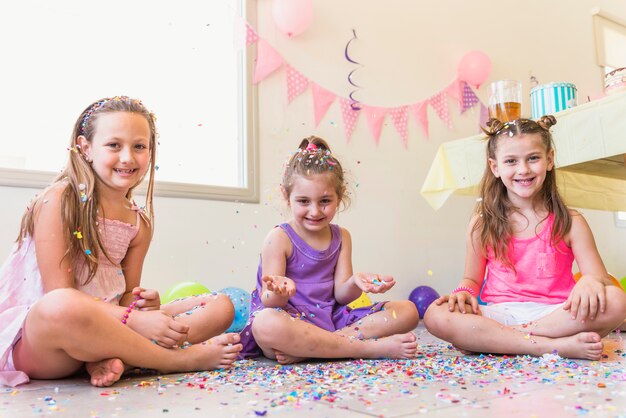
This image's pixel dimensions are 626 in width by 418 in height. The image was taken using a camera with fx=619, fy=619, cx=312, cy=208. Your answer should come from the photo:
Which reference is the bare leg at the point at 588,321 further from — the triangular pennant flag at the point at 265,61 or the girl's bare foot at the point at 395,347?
the triangular pennant flag at the point at 265,61

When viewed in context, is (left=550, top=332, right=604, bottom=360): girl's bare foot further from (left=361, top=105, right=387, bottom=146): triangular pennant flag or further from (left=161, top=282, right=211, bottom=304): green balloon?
(left=361, top=105, right=387, bottom=146): triangular pennant flag

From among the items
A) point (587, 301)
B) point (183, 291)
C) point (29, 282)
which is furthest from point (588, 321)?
point (183, 291)

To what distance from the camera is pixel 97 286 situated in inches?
50.3

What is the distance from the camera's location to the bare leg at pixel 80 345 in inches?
40.8

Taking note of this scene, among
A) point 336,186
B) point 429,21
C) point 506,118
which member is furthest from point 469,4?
point 336,186

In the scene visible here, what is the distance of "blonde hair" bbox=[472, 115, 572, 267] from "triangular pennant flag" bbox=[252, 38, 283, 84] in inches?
48.7

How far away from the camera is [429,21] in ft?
11.0

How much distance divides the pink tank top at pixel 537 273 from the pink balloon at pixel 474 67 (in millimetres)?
1993

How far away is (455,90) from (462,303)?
2.17 m

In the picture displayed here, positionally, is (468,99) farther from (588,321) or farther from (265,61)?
(588,321)

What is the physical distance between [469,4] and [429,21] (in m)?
0.38

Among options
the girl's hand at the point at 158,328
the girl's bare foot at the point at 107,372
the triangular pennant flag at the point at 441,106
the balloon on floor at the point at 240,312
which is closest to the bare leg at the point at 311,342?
the girl's hand at the point at 158,328

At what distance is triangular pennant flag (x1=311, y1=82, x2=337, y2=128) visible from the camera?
2.84 m

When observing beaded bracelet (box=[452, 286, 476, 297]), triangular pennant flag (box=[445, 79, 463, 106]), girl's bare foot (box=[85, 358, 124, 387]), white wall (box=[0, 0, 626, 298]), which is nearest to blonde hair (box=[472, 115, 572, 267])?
beaded bracelet (box=[452, 286, 476, 297])
